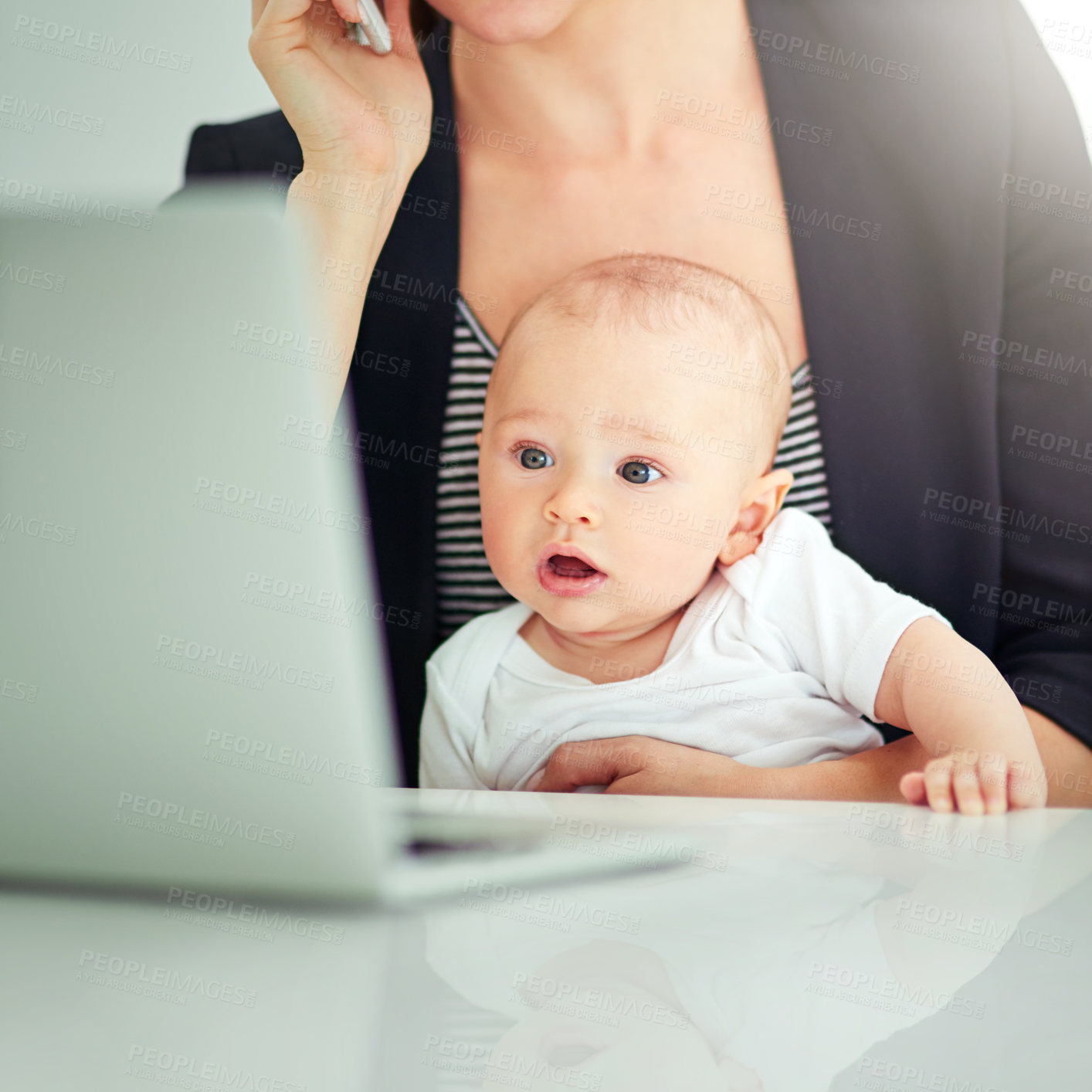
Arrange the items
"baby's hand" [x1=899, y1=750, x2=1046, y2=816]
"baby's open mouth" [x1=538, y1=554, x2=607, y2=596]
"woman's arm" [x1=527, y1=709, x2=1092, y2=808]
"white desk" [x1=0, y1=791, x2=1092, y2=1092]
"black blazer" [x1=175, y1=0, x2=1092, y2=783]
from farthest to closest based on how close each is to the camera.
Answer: "black blazer" [x1=175, y1=0, x2=1092, y2=783]
"baby's open mouth" [x1=538, y1=554, x2=607, y2=596]
"woman's arm" [x1=527, y1=709, x2=1092, y2=808]
"baby's hand" [x1=899, y1=750, x2=1046, y2=816]
"white desk" [x1=0, y1=791, x2=1092, y2=1092]

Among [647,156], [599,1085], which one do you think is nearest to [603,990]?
[599,1085]

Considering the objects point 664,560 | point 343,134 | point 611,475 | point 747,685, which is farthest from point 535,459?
point 343,134

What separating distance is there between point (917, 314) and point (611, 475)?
530mm

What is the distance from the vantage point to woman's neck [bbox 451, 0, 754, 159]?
1.34m

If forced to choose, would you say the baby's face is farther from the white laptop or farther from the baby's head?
the white laptop

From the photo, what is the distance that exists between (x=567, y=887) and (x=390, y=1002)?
194 mm

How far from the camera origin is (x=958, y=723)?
1.02 meters

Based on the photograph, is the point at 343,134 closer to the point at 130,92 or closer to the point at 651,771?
the point at 130,92

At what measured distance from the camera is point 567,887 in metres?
0.60

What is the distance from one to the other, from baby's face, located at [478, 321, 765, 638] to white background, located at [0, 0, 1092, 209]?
72cm

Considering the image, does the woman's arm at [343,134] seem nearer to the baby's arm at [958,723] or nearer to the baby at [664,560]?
the baby at [664,560]

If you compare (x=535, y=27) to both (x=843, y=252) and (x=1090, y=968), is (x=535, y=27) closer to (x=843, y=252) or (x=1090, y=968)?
(x=843, y=252)

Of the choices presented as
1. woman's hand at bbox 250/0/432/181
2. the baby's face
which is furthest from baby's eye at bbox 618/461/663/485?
woman's hand at bbox 250/0/432/181

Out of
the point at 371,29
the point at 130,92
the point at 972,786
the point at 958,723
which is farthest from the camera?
the point at 130,92
